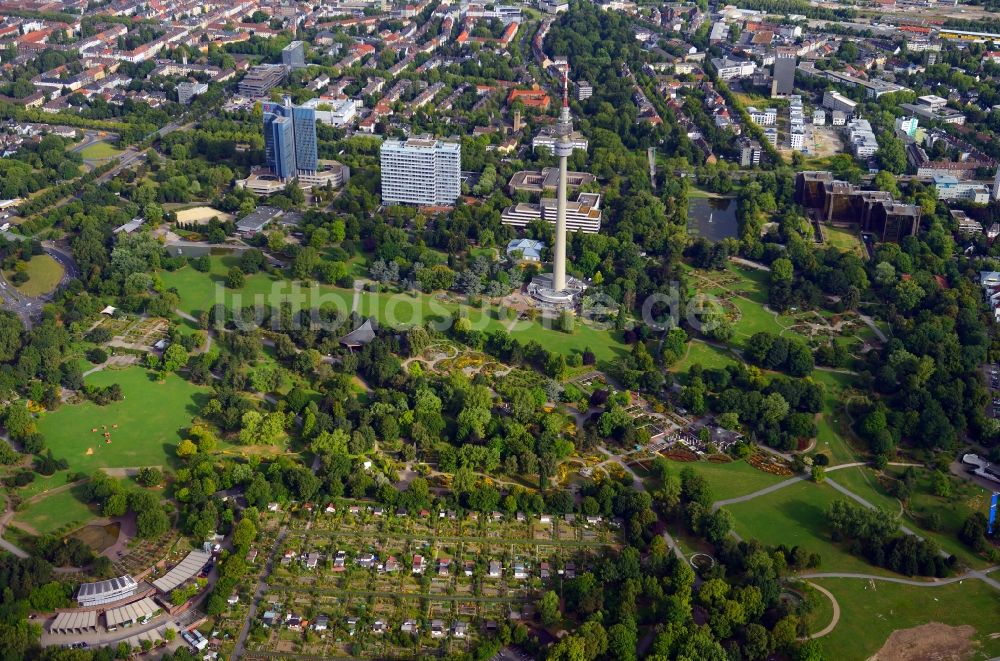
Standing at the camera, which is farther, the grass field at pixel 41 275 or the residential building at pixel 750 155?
the residential building at pixel 750 155

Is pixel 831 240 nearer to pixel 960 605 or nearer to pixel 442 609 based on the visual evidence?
pixel 960 605

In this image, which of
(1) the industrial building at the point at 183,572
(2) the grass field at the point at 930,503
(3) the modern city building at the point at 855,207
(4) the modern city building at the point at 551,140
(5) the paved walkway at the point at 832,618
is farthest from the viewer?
(4) the modern city building at the point at 551,140

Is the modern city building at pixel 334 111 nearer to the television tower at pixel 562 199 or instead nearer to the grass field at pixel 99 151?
the grass field at pixel 99 151

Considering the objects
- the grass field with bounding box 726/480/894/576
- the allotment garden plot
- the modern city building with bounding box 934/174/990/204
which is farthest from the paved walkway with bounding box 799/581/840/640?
the modern city building with bounding box 934/174/990/204

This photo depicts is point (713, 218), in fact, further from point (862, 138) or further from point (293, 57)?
point (293, 57)

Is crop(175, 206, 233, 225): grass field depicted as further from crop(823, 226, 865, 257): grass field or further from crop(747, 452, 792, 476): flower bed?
crop(823, 226, 865, 257): grass field

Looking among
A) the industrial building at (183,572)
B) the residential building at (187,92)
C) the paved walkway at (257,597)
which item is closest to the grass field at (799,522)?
the paved walkway at (257,597)

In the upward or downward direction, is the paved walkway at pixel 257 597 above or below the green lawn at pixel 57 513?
below
